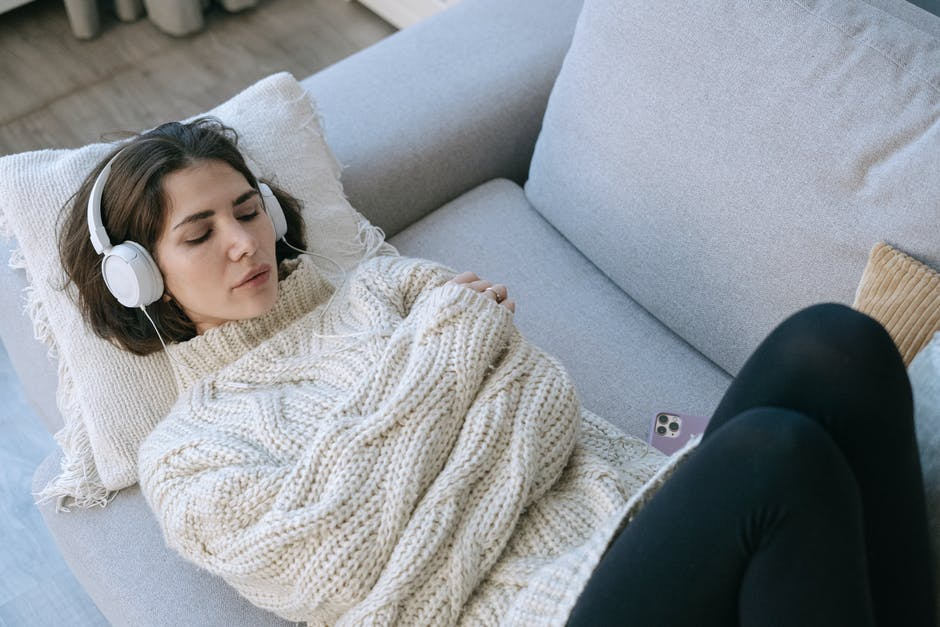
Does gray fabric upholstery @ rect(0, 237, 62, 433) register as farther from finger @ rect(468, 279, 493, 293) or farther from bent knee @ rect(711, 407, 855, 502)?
bent knee @ rect(711, 407, 855, 502)

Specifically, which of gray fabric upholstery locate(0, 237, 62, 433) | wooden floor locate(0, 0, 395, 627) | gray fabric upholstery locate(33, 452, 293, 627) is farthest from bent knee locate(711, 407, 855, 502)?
wooden floor locate(0, 0, 395, 627)

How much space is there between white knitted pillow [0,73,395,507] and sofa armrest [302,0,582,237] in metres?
0.15

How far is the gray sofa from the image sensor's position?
1297mm

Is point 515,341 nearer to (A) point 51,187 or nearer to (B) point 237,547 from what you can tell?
(B) point 237,547

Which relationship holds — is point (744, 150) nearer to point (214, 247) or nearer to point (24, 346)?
point (214, 247)

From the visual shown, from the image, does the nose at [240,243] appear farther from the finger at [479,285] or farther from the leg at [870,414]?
the leg at [870,414]

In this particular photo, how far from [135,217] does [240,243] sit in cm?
16

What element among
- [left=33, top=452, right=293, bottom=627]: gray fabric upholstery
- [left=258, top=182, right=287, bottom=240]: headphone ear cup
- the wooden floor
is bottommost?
the wooden floor

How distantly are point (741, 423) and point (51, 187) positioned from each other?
1139mm

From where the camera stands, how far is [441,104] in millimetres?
1804

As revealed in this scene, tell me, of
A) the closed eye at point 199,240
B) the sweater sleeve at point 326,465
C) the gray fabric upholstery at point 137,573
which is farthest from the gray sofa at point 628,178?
the closed eye at point 199,240

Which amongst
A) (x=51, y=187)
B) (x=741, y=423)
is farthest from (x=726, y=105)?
(x=51, y=187)

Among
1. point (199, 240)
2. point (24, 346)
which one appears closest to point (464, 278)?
point (199, 240)

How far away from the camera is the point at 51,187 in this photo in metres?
1.50
